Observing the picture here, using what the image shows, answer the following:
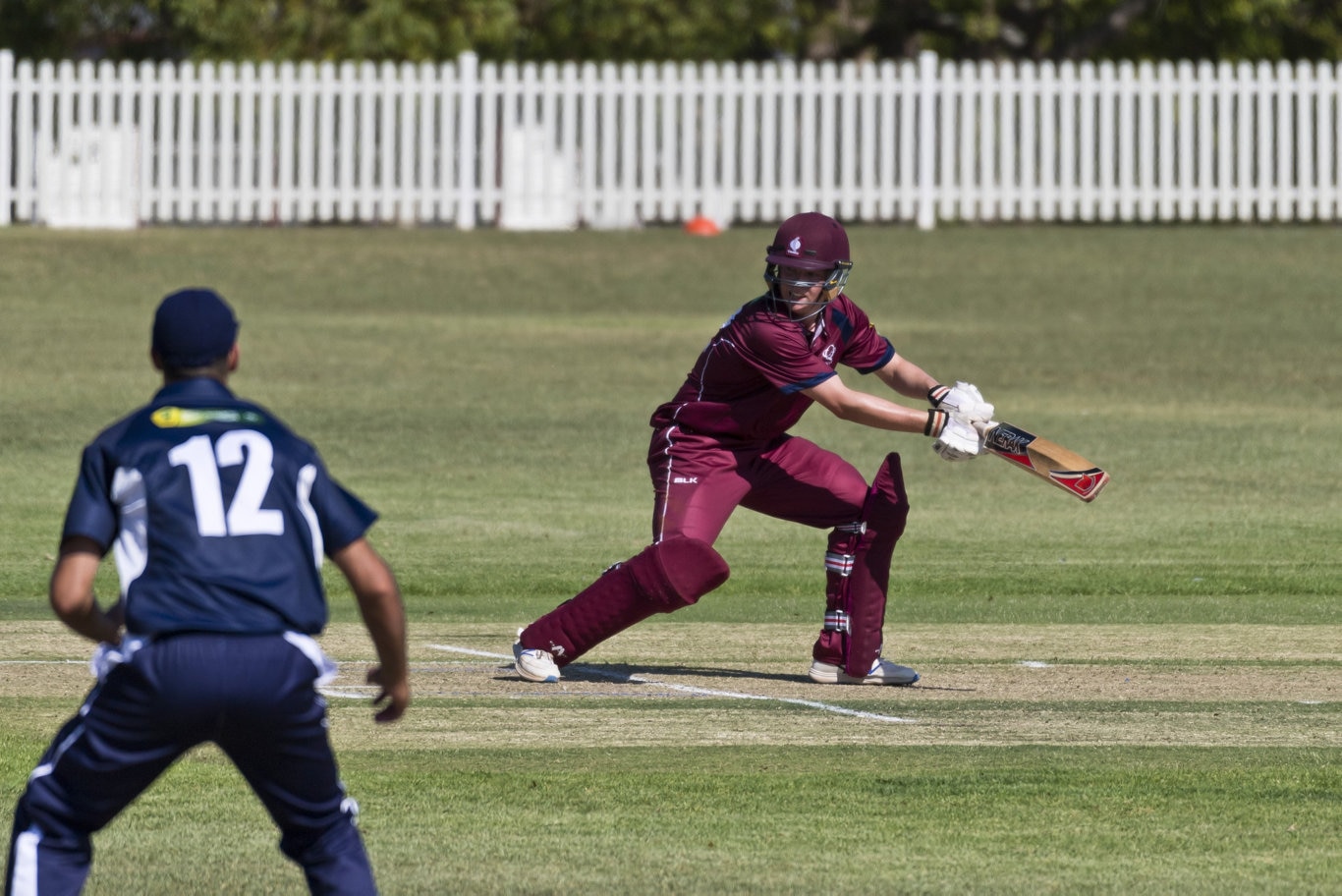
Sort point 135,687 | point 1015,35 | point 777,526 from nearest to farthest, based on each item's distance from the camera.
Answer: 1. point 135,687
2. point 777,526
3. point 1015,35

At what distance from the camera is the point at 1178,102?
92.6 feet

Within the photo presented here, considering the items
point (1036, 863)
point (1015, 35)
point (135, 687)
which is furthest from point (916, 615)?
point (1015, 35)

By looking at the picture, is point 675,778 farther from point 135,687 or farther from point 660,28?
point 660,28

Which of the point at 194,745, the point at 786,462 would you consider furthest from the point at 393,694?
the point at 786,462

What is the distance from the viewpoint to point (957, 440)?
30.1 feet

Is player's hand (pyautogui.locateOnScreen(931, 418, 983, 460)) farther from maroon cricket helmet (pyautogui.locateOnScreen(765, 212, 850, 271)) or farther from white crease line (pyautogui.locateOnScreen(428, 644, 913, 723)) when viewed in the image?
white crease line (pyautogui.locateOnScreen(428, 644, 913, 723))

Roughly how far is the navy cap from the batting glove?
4523 mm

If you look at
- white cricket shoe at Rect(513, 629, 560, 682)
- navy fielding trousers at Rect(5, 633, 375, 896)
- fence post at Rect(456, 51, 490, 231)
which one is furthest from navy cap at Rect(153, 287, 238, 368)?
fence post at Rect(456, 51, 490, 231)

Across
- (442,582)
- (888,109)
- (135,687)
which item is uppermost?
(888,109)

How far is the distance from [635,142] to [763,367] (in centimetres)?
1905

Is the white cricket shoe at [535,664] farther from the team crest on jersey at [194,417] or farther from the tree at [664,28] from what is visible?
the tree at [664,28]

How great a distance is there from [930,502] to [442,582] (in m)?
4.58

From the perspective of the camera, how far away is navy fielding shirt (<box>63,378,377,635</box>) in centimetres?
485

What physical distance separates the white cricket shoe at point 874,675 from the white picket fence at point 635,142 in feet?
61.0
